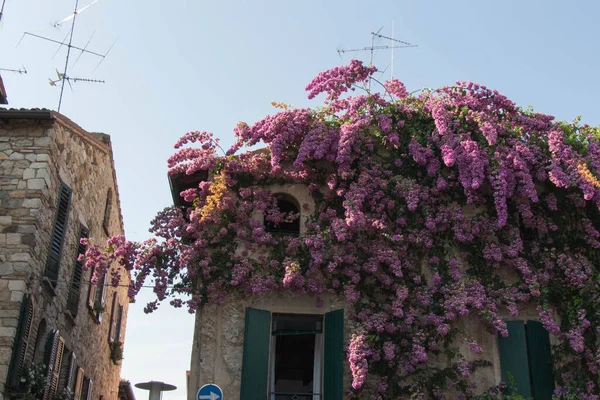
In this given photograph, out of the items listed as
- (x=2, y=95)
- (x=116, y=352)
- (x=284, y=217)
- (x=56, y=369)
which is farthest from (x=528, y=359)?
(x=116, y=352)

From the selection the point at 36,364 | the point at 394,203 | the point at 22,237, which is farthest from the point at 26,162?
the point at 394,203

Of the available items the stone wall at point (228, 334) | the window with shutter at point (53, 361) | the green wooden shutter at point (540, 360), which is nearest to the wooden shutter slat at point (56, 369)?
the window with shutter at point (53, 361)

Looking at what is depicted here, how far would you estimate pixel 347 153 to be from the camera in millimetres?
14141

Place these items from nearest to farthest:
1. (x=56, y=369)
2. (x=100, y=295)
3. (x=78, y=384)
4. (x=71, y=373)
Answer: (x=56, y=369) < (x=71, y=373) < (x=78, y=384) < (x=100, y=295)

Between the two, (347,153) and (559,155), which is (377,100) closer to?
(347,153)

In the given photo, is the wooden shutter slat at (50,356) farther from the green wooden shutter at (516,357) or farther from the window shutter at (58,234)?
the green wooden shutter at (516,357)

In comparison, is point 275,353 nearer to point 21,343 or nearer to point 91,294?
point 21,343

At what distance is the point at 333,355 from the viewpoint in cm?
1302

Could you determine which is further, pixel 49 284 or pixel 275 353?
pixel 49 284

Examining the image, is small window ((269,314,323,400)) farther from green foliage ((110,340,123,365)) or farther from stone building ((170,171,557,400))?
green foliage ((110,340,123,365))

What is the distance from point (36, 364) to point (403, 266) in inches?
254

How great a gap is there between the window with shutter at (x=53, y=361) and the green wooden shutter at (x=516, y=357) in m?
7.77

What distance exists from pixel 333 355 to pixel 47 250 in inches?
211

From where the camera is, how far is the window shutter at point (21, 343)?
12602 millimetres
